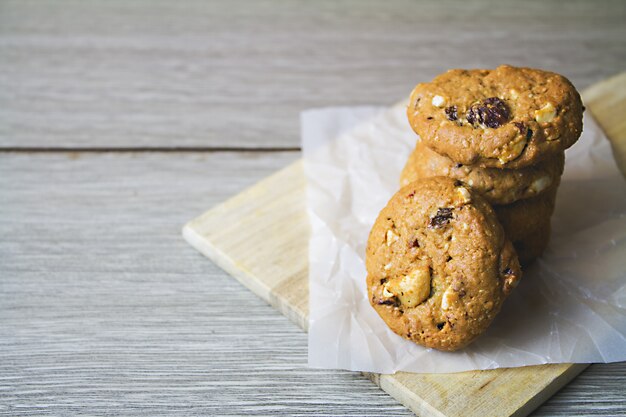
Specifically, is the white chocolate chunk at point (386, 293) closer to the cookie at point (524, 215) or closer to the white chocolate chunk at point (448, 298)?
the white chocolate chunk at point (448, 298)

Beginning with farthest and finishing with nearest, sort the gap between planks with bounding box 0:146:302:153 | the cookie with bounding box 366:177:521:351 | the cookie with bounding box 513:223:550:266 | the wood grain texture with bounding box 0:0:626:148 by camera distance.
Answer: the wood grain texture with bounding box 0:0:626:148 → the gap between planks with bounding box 0:146:302:153 → the cookie with bounding box 513:223:550:266 → the cookie with bounding box 366:177:521:351

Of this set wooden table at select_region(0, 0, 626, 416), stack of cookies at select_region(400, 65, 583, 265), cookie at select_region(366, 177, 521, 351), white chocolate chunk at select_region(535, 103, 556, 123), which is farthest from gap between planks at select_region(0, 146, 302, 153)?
white chocolate chunk at select_region(535, 103, 556, 123)

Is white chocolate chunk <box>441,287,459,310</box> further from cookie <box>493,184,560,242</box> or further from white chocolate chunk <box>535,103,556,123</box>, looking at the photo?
white chocolate chunk <box>535,103,556,123</box>

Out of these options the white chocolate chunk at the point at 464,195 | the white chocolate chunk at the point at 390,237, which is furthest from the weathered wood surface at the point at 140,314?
the white chocolate chunk at the point at 464,195

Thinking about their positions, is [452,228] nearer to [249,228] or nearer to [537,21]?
[249,228]

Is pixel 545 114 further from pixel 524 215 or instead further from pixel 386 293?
pixel 386 293

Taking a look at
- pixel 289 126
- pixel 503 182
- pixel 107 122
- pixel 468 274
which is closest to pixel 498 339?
pixel 468 274

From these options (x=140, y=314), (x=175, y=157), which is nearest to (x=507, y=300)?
(x=140, y=314)
